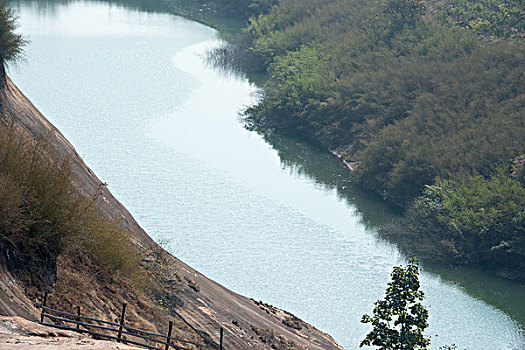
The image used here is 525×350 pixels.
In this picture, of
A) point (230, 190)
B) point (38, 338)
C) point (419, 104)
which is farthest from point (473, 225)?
point (38, 338)

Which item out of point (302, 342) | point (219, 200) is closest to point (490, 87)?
point (219, 200)

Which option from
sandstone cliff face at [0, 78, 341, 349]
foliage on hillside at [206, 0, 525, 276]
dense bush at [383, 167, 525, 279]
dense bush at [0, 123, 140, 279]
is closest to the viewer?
dense bush at [0, 123, 140, 279]

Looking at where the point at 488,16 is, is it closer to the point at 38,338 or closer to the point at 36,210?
the point at 36,210

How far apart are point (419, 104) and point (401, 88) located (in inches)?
129

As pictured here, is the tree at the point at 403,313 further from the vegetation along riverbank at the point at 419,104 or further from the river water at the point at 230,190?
the vegetation along riverbank at the point at 419,104

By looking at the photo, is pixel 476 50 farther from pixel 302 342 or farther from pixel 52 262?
pixel 52 262

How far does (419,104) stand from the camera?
5053 centimetres

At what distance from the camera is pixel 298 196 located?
42.8 meters

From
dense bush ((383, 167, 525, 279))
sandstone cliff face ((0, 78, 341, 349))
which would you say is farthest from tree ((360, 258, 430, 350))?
dense bush ((383, 167, 525, 279))

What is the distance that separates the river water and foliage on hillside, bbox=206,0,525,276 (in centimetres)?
235

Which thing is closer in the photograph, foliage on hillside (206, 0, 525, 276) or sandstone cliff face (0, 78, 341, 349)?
sandstone cliff face (0, 78, 341, 349)

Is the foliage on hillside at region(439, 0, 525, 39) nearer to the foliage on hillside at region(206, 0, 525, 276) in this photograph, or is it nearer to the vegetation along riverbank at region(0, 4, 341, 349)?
the foliage on hillside at region(206, 0, 525, 276)

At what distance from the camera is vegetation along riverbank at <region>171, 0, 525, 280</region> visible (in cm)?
3816

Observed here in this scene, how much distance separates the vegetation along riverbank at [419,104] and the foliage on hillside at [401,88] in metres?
0.08
